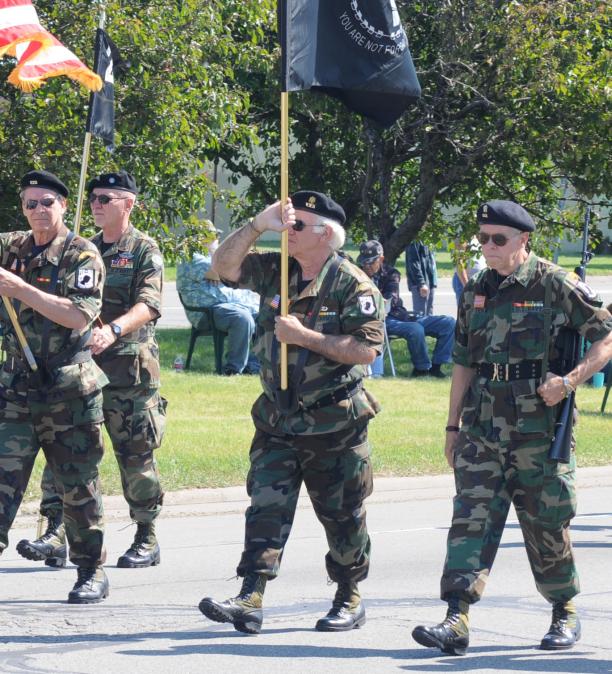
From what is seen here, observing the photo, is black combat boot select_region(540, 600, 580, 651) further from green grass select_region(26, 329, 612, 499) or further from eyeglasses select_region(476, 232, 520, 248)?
green grass select_region(26, 329, 612, 499)

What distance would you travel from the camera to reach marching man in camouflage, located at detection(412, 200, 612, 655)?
6.38 m

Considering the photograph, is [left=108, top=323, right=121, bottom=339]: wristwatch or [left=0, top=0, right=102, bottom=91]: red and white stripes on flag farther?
[left=108, top=323, right=121, bottom=339]: wristwatch

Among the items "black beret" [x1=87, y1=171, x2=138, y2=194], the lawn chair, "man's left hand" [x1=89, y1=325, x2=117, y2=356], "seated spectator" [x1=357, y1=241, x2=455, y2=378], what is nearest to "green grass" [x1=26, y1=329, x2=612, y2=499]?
the lawn chair

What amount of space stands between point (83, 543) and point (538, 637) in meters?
2.27

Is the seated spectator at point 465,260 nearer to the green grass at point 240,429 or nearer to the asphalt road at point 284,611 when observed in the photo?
the green grass at point 240,429

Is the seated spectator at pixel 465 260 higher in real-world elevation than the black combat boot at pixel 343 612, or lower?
higher

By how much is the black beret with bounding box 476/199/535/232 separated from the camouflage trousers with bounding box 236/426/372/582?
113 cm

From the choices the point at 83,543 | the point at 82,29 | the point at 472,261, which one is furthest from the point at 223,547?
the point at 472,261

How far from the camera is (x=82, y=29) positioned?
13422 mm

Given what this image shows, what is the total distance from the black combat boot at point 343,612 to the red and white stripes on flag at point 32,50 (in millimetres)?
3033

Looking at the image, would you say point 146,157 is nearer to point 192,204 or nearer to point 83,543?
point 192,204

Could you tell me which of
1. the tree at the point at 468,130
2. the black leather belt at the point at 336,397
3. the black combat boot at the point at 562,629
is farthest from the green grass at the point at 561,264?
the black combat boot at the point at 562,629

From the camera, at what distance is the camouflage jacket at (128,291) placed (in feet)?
27.0

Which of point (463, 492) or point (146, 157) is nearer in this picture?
point (463, 492)
